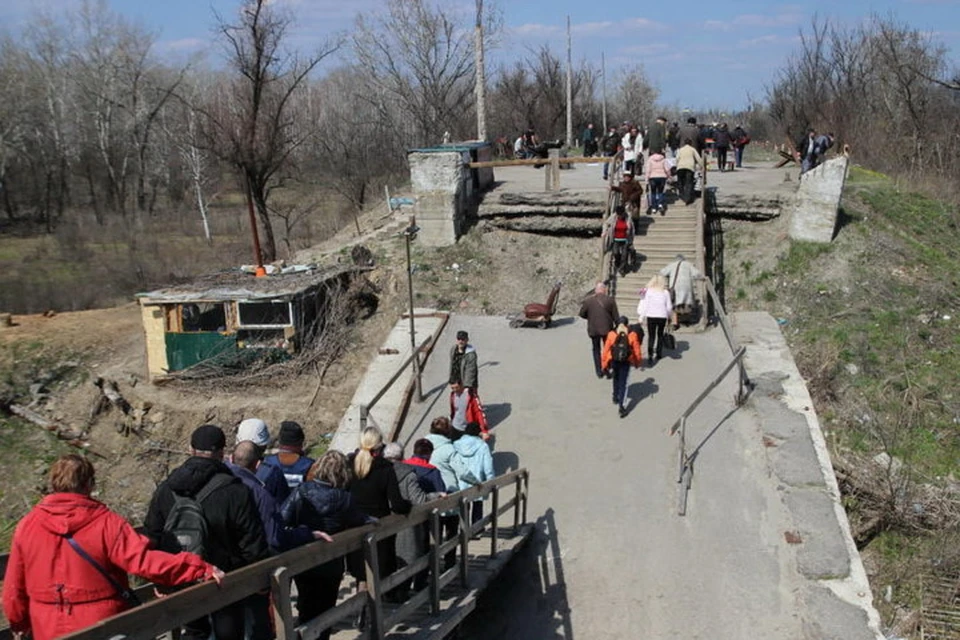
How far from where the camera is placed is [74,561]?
3.85 metres

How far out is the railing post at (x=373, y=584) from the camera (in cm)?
528

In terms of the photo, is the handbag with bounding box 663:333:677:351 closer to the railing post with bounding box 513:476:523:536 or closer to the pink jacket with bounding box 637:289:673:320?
the pink jacket with bounding box 637:289:673:320

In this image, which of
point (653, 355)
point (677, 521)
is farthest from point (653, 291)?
point (677, 521)

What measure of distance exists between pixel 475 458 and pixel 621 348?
3.23 metres

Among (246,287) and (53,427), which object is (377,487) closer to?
(246,287)

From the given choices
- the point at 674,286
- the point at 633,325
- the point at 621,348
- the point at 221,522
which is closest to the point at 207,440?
the point at 221,522

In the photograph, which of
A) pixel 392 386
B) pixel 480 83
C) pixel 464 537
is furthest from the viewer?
pixel 480 83

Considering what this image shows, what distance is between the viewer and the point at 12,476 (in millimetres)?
16094

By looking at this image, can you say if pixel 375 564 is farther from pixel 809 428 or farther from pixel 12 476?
pixel 12 476

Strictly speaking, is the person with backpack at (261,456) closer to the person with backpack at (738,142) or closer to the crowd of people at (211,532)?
the crowd of people at (211,532)

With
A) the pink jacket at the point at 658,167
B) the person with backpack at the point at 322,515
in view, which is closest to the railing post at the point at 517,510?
the person with backpack at the point at 322,515

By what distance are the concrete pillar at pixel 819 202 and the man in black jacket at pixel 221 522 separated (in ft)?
48.5

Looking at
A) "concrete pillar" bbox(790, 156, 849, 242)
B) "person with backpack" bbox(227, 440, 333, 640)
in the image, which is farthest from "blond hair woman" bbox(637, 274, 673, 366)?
"person with backpack" bbox(227, 440, 333, 640)

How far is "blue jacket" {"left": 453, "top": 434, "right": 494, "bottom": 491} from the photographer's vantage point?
8.02 metres
